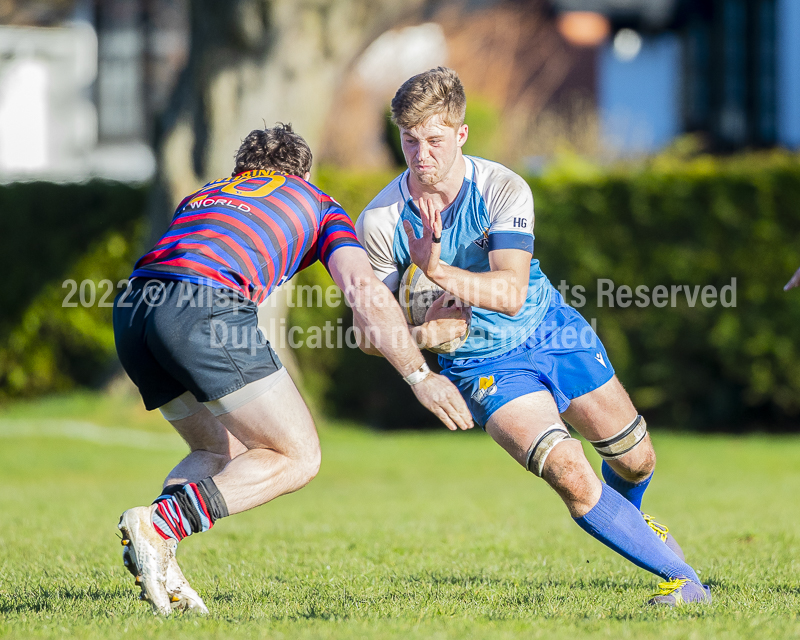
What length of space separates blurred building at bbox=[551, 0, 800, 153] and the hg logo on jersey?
44.7 feet

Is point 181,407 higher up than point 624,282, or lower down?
higher up

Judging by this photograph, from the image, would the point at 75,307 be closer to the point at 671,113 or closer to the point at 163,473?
the point at 163,473

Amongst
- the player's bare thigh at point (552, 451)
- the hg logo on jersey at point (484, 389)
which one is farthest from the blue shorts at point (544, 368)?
the player's bare thigh at point (552, 451)

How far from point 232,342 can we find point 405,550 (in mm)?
2496

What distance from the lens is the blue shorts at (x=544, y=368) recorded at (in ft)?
15.4

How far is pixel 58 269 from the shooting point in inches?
525

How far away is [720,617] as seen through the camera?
13.0 feet

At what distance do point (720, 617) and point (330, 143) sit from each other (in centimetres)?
1697

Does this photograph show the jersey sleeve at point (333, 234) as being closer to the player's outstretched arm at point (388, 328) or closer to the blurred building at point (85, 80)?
the player's outstretched arm at point (388, 328)

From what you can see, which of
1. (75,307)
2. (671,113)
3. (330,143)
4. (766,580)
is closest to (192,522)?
(766,580)

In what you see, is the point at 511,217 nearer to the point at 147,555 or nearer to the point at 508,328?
the point at 508,328

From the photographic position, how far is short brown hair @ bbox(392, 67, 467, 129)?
450 centimetres

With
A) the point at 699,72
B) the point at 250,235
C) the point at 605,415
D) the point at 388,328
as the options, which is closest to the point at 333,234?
the point at 250,235

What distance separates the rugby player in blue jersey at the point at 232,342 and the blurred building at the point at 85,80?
1606 cm
